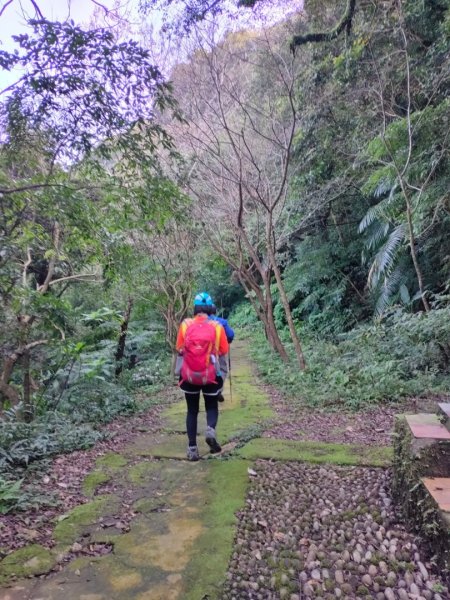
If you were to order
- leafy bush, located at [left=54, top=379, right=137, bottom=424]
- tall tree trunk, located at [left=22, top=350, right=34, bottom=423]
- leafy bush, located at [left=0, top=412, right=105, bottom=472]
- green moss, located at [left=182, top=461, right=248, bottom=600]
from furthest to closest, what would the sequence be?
leafy bush, located at [left=54, top=379, right=137, bottom=424], tall tree trunk, located at [left=22, top=350, right=34, bottom=423], leafy bush, located at [left=0, top=412, right=105, bottom=472], green moss, located at [left=182, top=461, right=248, bottom=600]

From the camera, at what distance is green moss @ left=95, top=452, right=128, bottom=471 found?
369 cm

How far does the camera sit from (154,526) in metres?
2.62

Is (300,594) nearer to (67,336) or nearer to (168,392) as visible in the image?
(67,336)

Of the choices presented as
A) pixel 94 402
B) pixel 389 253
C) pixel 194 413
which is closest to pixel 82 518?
pixel 194 413

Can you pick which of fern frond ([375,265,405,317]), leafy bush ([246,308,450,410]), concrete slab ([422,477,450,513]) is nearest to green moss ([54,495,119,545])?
concrete slab ([422,477,450,513])

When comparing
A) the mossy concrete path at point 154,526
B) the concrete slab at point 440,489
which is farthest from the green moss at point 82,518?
the concrete slab at point 440,489

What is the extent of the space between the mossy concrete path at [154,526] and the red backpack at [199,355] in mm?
727

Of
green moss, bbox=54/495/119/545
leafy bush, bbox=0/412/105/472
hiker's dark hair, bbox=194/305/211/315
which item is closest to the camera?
green moss, bbox=54/495/119/545

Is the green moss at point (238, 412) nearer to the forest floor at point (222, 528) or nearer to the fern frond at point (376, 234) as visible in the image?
the forest floor at point (222, 528)

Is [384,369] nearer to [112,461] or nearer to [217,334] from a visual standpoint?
[217,334]

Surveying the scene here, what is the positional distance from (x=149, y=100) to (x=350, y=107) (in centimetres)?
562

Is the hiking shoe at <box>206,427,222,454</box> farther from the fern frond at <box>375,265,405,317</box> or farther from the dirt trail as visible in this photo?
the fern frond at <box>375,265,405,317</box>

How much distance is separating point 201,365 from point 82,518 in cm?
144

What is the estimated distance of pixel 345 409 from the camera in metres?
5.32
